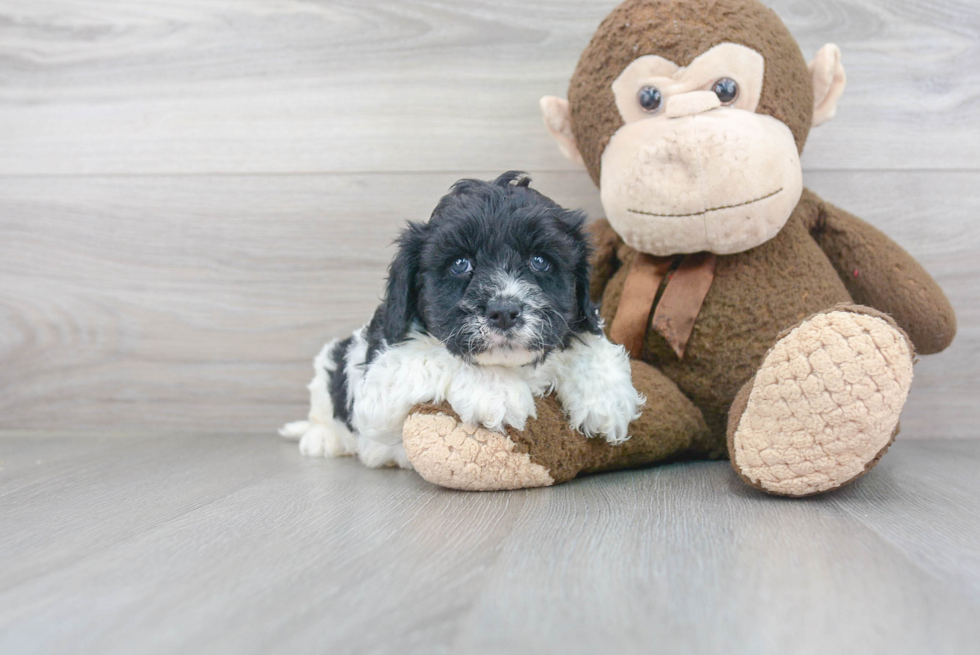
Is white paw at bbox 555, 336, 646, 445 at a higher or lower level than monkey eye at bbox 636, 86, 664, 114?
Result: lower

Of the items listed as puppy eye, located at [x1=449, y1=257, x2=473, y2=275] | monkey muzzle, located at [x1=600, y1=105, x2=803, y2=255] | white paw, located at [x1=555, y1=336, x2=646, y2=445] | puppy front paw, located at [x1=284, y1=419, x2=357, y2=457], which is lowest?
puppy front paw, located at [x1=284, y1=419, x2=357, y2=457]

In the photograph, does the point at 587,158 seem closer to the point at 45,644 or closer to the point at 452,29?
the point at 452,29

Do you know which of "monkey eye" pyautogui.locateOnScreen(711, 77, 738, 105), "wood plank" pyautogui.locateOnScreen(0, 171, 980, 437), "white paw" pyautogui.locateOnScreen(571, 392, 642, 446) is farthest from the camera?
"wood plank" pyautogui.locateOnScreen(0, 171, 980, 437)

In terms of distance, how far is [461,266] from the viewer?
4.05 ft

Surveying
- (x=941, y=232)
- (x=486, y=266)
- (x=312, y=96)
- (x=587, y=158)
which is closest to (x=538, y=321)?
(x=486, y=266)

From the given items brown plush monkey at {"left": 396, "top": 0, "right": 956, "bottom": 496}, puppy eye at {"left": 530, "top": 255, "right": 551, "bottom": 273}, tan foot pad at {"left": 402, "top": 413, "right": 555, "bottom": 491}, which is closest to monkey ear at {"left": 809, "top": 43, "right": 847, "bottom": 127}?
brown plush monkey at {"left": 396, "top": 0, "right": 956, "bottom": 496}

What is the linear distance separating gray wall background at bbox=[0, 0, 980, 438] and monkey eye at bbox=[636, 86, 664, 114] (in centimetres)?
46

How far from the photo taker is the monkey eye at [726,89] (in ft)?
4.64

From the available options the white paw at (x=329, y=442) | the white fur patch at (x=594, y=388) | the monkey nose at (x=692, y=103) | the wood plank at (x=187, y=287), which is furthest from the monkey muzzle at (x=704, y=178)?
the white paw at (x=329, y=442)

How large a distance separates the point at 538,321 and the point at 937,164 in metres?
1.31

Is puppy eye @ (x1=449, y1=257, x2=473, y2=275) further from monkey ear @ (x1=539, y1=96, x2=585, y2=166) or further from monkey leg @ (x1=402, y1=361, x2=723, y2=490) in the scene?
monkey ear @ (x1=539, y1=96, x2=585, y2=166)

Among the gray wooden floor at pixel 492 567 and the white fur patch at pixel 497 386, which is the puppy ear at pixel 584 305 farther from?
the gray wooden floor at pixel 492 567

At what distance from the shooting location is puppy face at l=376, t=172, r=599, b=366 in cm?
118

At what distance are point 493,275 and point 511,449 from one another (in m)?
0.30
